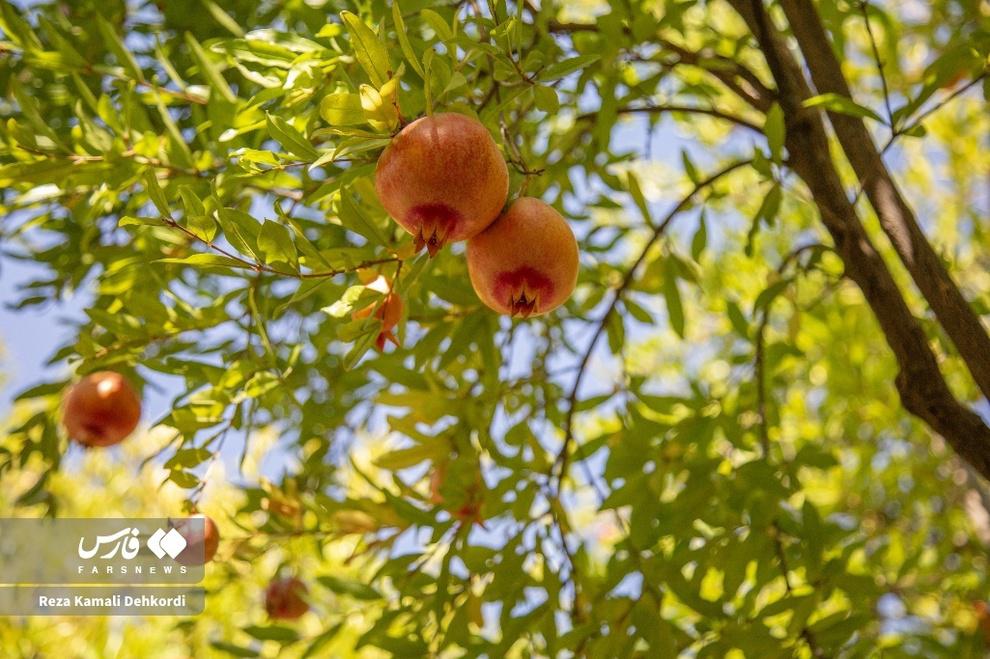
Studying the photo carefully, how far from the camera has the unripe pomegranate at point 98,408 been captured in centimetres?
159

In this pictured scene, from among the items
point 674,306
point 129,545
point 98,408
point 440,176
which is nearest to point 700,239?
point 674,306

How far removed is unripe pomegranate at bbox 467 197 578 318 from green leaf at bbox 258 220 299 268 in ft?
0.67

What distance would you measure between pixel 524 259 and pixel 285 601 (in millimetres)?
1487

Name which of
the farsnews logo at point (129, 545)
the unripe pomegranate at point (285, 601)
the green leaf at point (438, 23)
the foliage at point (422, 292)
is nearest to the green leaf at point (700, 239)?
the foliage at point (422, 292)

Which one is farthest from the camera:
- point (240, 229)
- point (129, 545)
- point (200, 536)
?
point (129, 545)

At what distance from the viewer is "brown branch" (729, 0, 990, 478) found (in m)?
1.23

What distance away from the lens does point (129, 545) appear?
1.73m

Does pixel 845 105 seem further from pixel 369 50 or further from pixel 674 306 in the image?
pixel 369 50

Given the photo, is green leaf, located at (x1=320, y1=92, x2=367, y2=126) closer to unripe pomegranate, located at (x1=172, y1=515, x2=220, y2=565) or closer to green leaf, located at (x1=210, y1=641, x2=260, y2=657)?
unripe pomegranate, located at (x1=172, y1=515, x2=220, y2=565)

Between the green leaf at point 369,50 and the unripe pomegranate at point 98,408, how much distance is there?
979 mm

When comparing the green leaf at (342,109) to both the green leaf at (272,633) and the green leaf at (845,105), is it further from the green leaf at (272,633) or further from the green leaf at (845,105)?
the green leaf at (272,633)

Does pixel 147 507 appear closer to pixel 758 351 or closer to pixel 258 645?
pixel 258 645

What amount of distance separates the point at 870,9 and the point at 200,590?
5.68ft

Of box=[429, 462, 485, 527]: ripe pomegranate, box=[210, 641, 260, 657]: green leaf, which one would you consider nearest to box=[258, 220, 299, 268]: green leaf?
box=[429, 462, 485, 527]: ripe pomegranate
